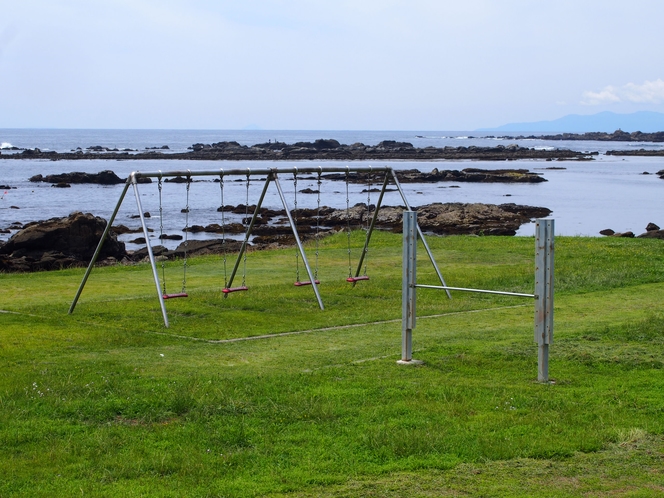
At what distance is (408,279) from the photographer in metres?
10.3

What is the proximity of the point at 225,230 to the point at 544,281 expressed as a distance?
38.9 metres

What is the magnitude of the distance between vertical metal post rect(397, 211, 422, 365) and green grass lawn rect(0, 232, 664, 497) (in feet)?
0.99

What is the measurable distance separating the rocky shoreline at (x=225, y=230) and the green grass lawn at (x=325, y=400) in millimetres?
3509

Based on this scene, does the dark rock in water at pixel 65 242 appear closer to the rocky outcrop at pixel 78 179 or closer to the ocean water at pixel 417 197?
the ocean water at pixel 417 197

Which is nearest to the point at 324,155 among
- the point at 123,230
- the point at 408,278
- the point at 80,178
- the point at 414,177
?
the point at 414,177

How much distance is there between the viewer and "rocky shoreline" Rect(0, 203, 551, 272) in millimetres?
30438

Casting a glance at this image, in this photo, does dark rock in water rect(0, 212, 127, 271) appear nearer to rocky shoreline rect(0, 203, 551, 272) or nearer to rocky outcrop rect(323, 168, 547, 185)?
rocky shoreline rect(0, 203, 551, 272)

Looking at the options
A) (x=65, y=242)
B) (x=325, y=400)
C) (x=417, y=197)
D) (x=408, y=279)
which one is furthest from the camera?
(x=417, y=197)

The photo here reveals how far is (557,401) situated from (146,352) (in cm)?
597

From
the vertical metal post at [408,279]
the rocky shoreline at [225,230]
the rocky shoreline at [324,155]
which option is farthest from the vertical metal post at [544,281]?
the rocky shoreline at [324,155]

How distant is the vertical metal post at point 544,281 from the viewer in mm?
8930

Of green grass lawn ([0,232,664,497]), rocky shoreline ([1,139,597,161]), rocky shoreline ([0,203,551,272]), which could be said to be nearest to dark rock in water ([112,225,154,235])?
rocky shoreline ([0,203,551,272])

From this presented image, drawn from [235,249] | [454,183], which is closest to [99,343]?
[235,249]

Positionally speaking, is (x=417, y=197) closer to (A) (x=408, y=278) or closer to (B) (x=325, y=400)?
(A) (x=408, y=278)
